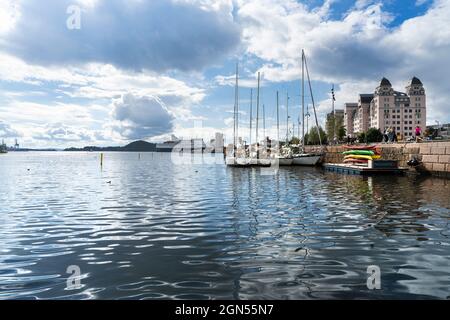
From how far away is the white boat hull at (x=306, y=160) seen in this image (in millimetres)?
59347

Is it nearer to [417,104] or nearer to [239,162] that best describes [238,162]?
[239,162]

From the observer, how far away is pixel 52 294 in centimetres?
712

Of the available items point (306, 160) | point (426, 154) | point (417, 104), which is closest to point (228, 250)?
point (426, 154)

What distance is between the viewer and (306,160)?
60125mm

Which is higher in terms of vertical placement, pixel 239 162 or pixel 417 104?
pixel 417 104

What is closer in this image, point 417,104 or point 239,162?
point 239,162

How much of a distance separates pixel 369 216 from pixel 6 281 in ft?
43.9

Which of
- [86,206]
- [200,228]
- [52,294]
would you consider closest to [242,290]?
[52,294]

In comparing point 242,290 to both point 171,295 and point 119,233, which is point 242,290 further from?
point 119,233
